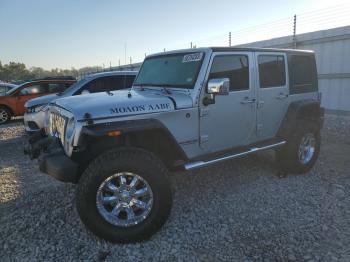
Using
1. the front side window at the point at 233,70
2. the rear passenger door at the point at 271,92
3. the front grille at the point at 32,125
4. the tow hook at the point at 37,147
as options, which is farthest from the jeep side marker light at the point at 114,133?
the front grille at the point at 32,125

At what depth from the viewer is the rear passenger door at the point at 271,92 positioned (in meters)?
Result: 4.49

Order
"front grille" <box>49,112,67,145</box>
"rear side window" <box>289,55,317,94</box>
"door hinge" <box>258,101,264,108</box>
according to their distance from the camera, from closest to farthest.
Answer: "front grille" <box>49,112,67,145</box>
"door hinge" <box>258,101,264,108</box>
"rear side window" <box>289,55,317,94</box>

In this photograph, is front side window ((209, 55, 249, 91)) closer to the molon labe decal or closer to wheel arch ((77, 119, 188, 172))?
the molon labe decal

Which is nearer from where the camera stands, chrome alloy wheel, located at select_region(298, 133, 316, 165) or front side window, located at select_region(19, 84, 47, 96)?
chrome alloy wheel, located at select_region(298, 133, 316, 165)

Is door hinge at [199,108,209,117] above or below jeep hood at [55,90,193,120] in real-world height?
below

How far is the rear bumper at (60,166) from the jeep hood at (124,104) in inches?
18.4

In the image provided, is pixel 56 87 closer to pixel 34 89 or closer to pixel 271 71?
pixel 34 89

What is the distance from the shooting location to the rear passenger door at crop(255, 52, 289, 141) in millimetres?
4488

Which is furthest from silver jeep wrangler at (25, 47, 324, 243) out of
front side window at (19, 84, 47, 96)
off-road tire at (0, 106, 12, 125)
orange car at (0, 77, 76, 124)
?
off-road tire at (0, 106, 12, 125)

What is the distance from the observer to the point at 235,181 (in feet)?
15.6

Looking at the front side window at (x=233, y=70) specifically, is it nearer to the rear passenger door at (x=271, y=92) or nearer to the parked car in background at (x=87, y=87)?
the rear passenger door at (x=271, y=92)

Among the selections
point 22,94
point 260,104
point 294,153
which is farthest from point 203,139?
point 22,94

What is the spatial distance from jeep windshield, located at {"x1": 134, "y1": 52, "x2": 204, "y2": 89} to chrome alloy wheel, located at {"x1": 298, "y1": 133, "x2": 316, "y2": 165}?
2.40 m

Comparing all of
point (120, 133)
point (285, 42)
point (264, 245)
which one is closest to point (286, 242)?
point (264, 245)
